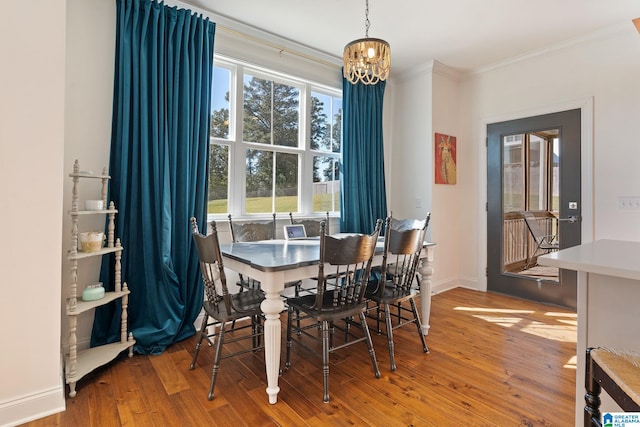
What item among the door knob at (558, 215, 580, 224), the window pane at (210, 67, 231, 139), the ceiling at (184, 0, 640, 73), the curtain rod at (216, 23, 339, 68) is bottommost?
the door knob at (558, 215, 580, 224)

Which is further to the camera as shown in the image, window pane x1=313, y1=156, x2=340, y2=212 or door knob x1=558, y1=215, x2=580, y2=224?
window pane x1=313, y1=156, x2=340, y2=212

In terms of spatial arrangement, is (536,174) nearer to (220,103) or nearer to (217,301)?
(220,103)

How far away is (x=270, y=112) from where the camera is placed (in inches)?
134

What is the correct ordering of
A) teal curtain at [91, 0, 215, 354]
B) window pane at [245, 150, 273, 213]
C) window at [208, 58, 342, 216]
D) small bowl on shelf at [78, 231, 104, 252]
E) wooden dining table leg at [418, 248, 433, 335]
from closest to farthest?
small bowl on shelf at [78, 231, 104, 252] < teal curtain at [91, 0, 215, 354] < wooden dining table leg at [418, 248, 433, 335] < window at [208, 58, 342, 216] < window pane at [245, 150, 273, 213]

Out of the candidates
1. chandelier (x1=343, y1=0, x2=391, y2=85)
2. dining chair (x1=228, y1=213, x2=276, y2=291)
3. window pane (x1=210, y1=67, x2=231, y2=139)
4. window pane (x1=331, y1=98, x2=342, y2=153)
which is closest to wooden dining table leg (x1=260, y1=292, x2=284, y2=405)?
dining chair (x1=228, y1=213, x2=276, y2=291)

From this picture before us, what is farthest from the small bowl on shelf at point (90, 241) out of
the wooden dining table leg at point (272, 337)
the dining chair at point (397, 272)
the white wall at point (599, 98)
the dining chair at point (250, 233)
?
the white wall at point (599, 98)

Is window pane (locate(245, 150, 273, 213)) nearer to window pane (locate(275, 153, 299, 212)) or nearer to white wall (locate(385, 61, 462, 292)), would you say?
window pane (locate(275, 153, 299, 212))

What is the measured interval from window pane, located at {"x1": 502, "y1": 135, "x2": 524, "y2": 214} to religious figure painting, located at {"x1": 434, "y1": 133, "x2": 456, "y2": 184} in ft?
1.88

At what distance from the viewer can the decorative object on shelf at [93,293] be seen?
6.97 feet

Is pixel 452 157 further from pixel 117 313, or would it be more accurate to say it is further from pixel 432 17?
pixel 117 313

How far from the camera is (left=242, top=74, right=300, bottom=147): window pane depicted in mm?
3270

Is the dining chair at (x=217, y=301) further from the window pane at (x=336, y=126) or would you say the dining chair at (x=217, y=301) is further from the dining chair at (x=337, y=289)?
the window pane at (x=336, y=126)

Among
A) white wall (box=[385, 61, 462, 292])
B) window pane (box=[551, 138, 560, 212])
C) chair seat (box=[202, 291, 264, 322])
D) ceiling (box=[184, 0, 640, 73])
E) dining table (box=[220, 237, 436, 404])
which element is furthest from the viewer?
white wall (box=[385, 61, 462, 292])

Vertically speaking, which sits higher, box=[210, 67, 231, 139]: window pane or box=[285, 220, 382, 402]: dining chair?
box=[210, 67, 231, 139]: window pane
